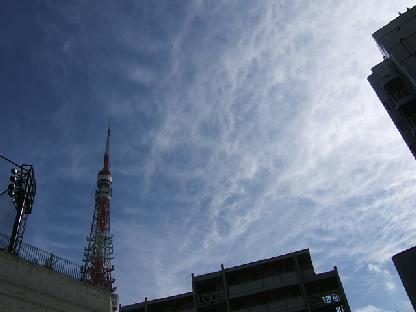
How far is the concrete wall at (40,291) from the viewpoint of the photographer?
1513 centimetres

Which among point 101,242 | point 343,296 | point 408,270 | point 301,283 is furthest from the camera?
point 101,242

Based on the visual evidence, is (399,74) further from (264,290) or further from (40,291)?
(40,291)

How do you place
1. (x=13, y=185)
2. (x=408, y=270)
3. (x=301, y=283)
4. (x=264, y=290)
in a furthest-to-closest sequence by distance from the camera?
(x=264, y=290) → (x=301, y=283) → (x=13, y=185) → (x=408, y=270)

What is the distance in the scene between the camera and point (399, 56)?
74.6ft

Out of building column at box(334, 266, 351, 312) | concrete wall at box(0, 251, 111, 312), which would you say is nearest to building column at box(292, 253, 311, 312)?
building column at box(334, 266, 351, 312)

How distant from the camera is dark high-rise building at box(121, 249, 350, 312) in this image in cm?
3766

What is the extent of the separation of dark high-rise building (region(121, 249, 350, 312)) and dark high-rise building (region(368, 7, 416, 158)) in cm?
1810

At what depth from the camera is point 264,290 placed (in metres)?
39.3

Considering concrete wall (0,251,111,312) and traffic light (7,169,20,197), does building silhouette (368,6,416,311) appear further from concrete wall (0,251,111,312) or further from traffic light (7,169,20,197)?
traffic light (7,169,20,197)

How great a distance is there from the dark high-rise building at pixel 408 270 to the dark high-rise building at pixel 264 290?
118 feet

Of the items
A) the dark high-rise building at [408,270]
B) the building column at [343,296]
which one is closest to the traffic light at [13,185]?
the dark high-rise building at [408,270]

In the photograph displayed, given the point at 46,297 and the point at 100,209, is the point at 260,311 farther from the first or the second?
the point at 100,209

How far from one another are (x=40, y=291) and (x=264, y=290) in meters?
27.5

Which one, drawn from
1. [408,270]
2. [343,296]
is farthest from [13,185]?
[343,296]
